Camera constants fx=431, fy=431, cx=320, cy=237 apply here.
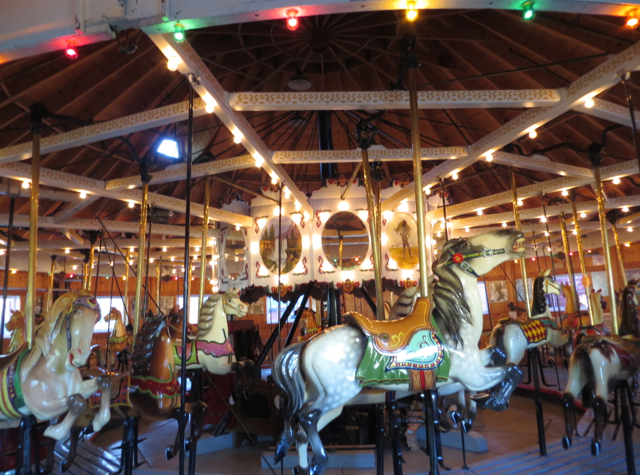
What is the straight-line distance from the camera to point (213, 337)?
5.49 m

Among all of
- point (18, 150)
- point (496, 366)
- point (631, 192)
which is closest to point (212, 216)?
point (18, 150)

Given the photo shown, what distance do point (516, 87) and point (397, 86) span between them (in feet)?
9.09

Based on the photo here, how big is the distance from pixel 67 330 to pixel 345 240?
599 cm

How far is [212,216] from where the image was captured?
9.22m

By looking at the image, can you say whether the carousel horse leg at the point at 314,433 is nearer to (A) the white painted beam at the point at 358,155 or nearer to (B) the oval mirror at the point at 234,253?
(A) the white painted beam at the point at 358,155

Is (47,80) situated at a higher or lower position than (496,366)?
higher

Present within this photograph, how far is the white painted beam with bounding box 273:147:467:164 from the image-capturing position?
263 inches

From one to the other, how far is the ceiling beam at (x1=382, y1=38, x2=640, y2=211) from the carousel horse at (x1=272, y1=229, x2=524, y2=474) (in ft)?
7.40

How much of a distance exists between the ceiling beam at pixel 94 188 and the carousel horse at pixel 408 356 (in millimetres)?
5176

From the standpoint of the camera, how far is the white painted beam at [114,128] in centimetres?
484

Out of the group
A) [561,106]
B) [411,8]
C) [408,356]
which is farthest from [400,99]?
[408,356]

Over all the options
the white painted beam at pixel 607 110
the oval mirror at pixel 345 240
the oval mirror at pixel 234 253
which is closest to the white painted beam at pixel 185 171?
the oval mirror at pixel 345 240

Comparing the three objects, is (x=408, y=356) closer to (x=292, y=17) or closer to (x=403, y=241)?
(x=292, y=17)

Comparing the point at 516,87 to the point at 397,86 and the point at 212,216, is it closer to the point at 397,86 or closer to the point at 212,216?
the point at 397,86
